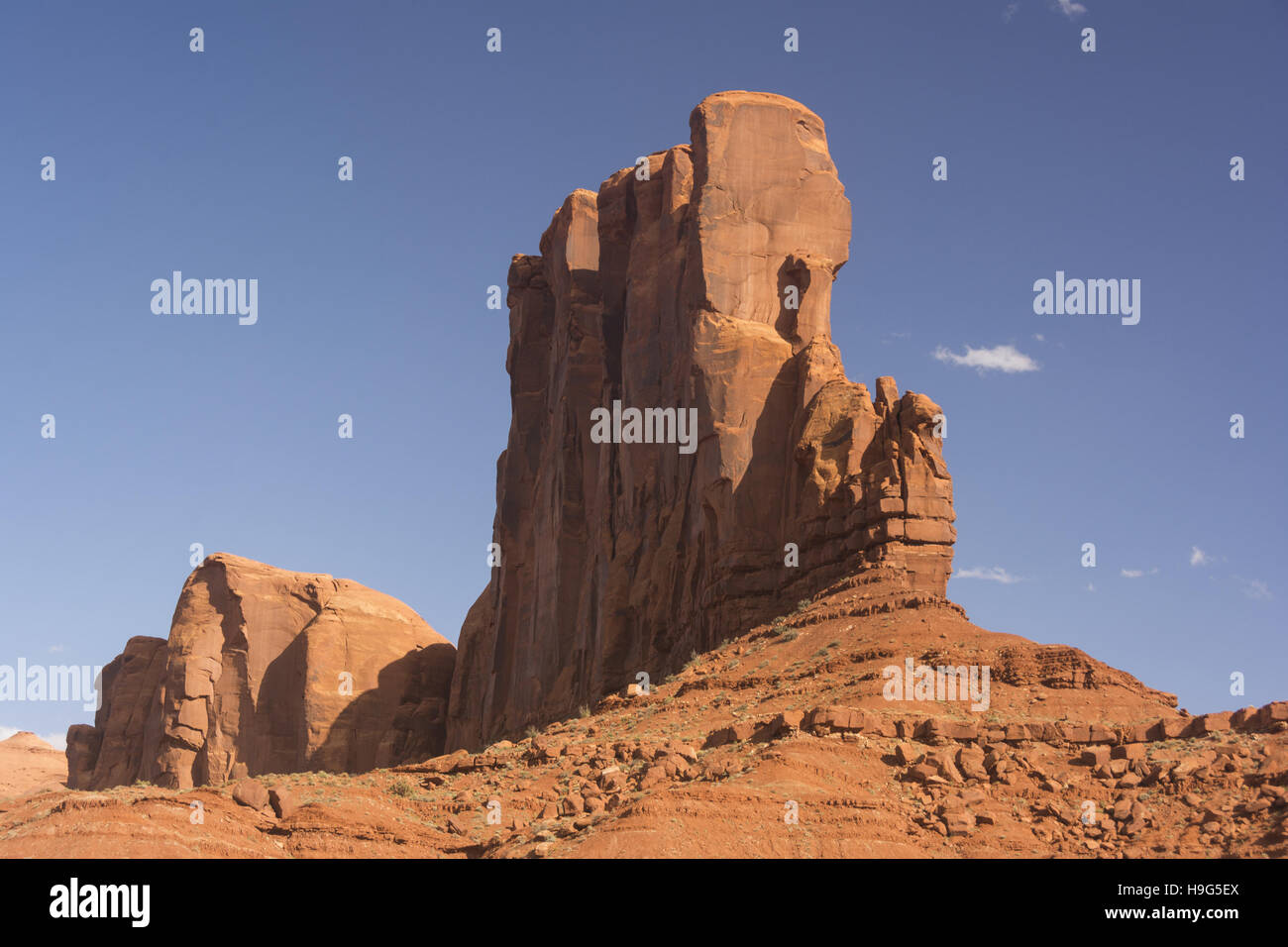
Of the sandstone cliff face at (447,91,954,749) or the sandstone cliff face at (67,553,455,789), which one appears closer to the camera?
the sandstone cliff face at (447,91,954,749)

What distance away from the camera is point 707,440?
159ft

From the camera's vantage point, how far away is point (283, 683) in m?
72.6

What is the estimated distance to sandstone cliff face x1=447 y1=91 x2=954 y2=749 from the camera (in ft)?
141

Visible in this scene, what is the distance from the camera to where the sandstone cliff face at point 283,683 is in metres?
70.0

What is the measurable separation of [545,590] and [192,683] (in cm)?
2056

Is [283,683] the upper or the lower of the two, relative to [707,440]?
lower

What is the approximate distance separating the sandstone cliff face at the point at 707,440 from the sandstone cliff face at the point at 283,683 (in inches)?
208

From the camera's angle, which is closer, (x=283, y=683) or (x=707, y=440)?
(x=707, y=440)

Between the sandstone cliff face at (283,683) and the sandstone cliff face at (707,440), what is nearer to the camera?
the sandstone cliff face at (707,440)

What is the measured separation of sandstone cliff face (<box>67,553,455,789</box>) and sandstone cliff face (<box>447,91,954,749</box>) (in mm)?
5287

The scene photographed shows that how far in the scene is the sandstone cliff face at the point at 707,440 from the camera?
4312 cm

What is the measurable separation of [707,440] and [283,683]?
106 ft

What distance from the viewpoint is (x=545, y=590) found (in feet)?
206
